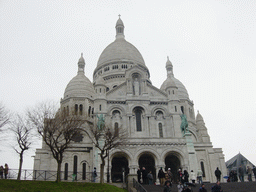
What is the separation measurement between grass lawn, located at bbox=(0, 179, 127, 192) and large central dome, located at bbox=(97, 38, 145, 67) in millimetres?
41222

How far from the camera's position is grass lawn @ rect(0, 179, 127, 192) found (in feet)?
76.0

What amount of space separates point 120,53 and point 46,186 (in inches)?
1766

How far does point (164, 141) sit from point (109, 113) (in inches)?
389

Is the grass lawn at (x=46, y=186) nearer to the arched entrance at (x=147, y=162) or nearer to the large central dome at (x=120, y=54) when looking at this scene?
the arched entrance at (x=147, y=162)

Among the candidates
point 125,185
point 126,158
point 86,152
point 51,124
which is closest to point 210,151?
point 126,158

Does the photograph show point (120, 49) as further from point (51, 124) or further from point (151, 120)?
point (51, 124)

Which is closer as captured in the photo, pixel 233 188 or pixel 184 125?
pixel 233 188

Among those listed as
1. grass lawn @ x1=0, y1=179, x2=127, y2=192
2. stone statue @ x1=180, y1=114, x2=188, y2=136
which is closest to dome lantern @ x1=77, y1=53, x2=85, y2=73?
stone statue @ x1=180, y1=114, x2=188, y2=136

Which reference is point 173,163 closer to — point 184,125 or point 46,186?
point 184,125

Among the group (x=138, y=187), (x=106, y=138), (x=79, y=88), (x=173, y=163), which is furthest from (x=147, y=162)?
(x=79, y=88)

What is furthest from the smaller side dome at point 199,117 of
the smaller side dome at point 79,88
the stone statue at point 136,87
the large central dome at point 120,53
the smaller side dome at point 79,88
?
the smaller side dome at point 79,88

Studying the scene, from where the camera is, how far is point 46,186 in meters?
24.5

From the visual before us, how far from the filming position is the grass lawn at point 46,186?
912 inches

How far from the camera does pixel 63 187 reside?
2459 cm
